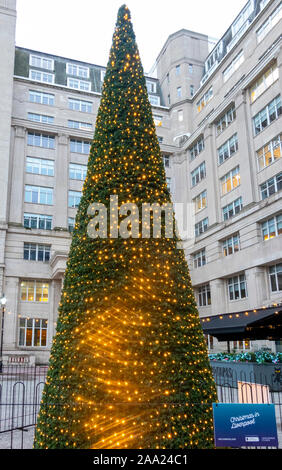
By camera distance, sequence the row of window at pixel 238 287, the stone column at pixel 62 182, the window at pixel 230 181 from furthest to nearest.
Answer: the stone column at pixel 62 182, the window at pixel 230 181, the row of window at pixel 238 287

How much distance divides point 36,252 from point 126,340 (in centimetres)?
3604

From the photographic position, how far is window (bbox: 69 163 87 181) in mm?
43094

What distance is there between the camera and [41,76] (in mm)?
46969

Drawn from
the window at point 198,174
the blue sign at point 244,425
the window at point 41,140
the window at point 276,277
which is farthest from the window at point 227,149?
the blue sign at point 244,425

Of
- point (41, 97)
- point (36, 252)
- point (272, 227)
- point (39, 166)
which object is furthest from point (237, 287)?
point (41, 97)

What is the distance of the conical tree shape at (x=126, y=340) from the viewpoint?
186 inches

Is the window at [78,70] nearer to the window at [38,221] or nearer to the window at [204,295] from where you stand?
the window at [38,221]

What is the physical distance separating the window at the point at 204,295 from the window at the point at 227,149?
13.2 m

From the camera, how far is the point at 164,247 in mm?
5602

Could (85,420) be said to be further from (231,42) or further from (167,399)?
(231,42)

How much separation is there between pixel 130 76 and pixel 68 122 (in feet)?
133

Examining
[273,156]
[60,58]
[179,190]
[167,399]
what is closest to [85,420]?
[167,399]

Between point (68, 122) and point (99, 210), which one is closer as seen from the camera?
point (99, 210)

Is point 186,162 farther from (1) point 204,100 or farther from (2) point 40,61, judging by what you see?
(2) point 40,61
